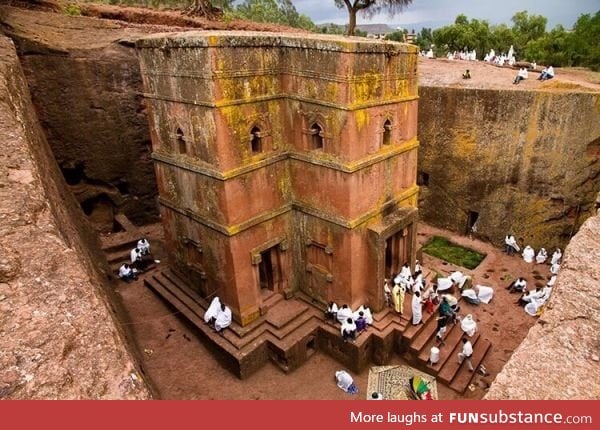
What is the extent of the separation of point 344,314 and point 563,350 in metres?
7.54

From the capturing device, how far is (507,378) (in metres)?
2.95

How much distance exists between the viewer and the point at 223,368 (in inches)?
407

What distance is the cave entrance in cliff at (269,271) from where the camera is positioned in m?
11.2

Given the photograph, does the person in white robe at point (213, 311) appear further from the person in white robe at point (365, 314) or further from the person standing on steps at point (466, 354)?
the person standing on steps at point (466, 354)

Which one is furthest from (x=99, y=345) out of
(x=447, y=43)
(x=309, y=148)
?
(x=447, y=43)

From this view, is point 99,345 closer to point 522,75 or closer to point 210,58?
point 210,58

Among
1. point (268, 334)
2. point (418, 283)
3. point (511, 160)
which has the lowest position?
point (268, 334)

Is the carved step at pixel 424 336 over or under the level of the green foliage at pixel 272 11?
under

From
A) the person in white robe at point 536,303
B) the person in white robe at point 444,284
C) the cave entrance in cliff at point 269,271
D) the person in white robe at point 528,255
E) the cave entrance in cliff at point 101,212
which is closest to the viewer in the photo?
the cave entrance in cliff at point 269,271

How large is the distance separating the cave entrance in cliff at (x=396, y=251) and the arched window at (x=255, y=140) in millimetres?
4440

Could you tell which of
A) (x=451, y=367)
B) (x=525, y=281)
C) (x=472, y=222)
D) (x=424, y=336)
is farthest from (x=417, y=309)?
(x=472, y=222)

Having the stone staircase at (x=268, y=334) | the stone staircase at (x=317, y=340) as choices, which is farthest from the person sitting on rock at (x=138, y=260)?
the stone staircase at (x=317, y=340)

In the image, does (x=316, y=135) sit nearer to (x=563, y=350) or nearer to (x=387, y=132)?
(x=387, y=132)

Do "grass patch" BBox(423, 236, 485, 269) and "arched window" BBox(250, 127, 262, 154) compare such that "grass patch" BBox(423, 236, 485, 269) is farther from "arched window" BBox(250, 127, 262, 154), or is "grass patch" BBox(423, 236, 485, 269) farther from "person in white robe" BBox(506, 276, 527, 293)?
"arched window" BBox(250, 127, 262, 154)
